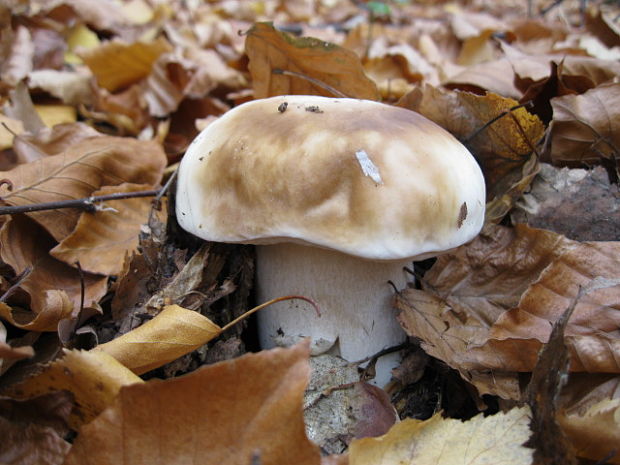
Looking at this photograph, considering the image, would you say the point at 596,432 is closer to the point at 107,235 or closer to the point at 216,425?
the point at 216,425

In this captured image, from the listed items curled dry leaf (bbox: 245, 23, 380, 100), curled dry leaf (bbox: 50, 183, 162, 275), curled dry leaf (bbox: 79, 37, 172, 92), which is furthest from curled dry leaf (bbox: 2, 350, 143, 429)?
curled dry leaf (bbox: 79, 37, 172, 92)

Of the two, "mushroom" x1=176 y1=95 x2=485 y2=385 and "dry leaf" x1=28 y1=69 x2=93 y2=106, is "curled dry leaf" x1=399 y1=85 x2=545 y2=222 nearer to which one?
"mushroom" x1=176 y1=95 x2=485 y2=385

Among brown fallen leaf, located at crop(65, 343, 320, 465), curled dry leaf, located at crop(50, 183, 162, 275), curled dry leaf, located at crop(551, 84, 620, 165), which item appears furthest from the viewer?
curled dry leaf, located at crop(551, 84, 620, 165)

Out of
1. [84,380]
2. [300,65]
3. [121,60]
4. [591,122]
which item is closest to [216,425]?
[84,380]

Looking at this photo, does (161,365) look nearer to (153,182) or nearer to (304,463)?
(304,463)

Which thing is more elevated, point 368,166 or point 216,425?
point 368,166

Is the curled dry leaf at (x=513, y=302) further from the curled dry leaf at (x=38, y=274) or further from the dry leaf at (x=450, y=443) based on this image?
the curled dry leaf at (x=38, y=274)
